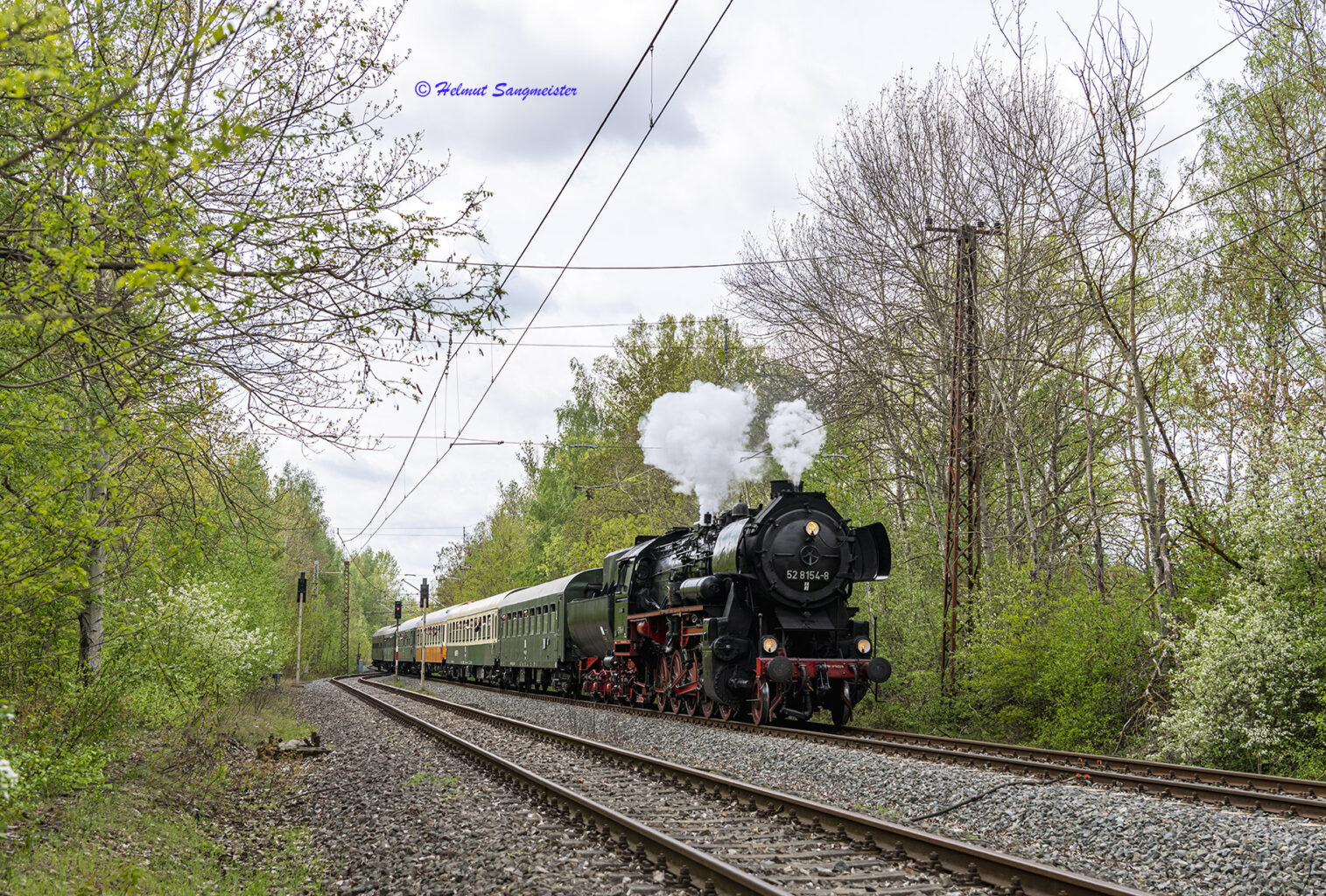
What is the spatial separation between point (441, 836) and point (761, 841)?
236 cm

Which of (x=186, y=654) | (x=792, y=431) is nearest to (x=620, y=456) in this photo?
Answer: (x=792, y=431)

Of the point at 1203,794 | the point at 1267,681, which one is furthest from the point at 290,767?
the point at 1267,681

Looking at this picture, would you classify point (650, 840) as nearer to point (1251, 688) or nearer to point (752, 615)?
point (1251, 688)

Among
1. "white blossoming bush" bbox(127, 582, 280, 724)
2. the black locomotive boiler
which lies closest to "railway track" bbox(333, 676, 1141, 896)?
"white blossoming bush" bbox(127, 582, 280, 724)

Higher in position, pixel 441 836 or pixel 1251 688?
pixel 1251 688

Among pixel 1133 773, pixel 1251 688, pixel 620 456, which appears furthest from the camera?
pixel 620 456

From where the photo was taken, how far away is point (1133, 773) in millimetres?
9383

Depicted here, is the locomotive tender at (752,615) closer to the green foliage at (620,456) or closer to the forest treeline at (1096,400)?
the forest treeline at (1096,400)

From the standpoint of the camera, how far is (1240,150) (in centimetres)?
1612

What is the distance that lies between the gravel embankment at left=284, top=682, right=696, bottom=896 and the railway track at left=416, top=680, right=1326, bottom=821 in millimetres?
4462

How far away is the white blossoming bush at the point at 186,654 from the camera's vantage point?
10.3 m

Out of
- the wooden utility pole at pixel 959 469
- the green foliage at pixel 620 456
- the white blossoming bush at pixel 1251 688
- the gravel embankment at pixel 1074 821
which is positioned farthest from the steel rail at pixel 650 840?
the green foliage at pixel 620 456

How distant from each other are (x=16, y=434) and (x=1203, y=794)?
29.8 feet

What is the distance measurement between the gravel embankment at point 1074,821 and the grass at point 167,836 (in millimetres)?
4324
